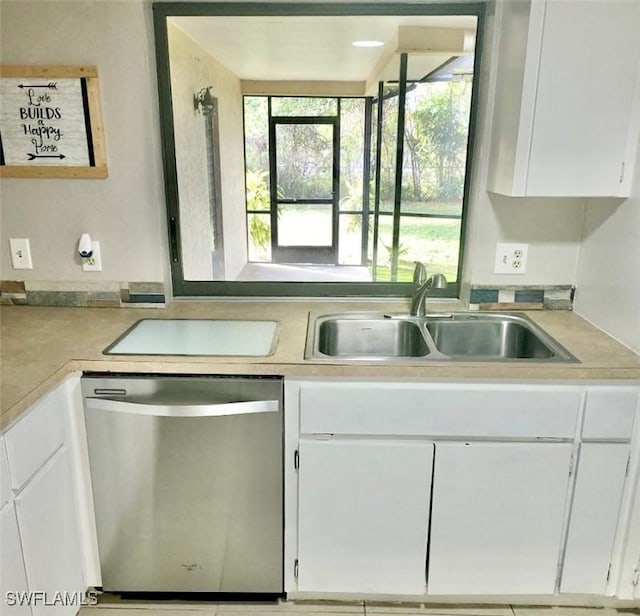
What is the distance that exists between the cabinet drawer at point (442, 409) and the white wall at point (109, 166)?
92 centimetres

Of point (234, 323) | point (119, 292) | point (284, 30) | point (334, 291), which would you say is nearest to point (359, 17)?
point (284, 30)

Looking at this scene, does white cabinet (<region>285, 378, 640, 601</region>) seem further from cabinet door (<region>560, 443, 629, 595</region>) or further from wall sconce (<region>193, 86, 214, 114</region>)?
wall sconce (<region>193, 86, 214, 114</region>)

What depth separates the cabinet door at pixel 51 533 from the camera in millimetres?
1404

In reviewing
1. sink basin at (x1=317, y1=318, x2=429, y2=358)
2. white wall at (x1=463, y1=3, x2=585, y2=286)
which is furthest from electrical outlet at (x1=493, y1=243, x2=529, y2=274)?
sink basin at (x1=317, y1=318, x2=429, y2=358)

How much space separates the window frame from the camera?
1.93m

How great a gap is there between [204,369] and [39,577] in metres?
0.71

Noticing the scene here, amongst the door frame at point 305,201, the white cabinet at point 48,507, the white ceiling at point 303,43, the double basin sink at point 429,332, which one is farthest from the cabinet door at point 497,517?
the white ceiling at point 303,43

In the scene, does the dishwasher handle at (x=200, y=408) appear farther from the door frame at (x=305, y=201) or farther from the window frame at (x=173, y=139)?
the door frame at (x=305, y=201)

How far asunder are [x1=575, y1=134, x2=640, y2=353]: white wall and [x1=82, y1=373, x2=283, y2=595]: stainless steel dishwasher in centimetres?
113

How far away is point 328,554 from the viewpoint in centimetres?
173

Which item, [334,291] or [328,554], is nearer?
[328,554]

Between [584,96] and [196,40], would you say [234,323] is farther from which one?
[584,96]

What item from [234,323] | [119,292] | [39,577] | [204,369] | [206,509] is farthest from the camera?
[119,292]

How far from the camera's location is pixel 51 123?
76.0 inches
